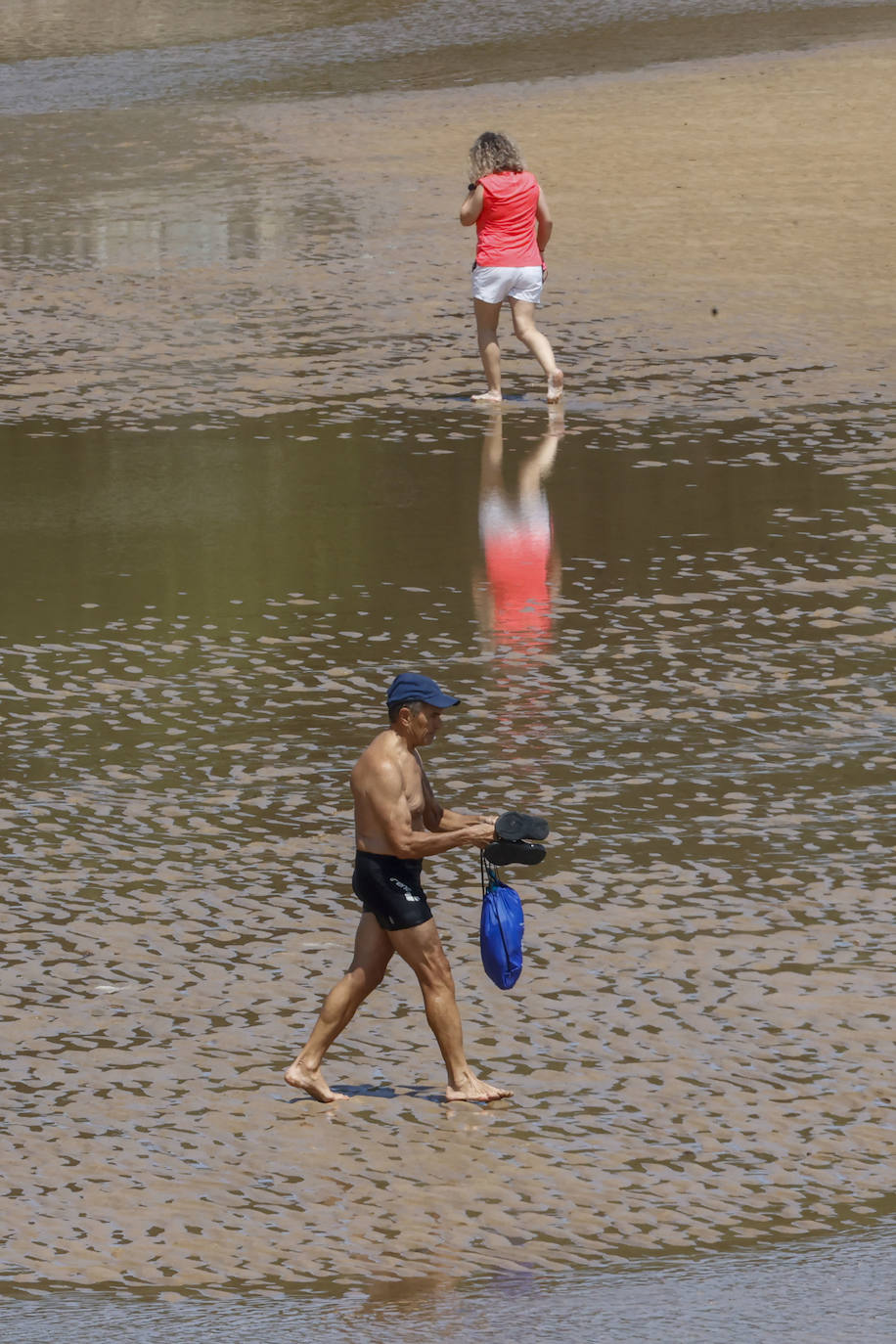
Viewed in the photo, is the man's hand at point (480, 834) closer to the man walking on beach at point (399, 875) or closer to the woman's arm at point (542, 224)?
the man walking on beach at point (399, 875)

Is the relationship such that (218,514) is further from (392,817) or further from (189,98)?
(189,98)

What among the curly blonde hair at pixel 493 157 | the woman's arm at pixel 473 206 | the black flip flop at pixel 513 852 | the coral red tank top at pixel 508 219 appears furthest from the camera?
the curly blonde hair at pixel 493 157

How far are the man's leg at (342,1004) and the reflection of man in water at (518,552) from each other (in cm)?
376

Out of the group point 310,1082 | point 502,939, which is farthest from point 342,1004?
point 502,939

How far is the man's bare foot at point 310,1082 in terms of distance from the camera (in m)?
6.47

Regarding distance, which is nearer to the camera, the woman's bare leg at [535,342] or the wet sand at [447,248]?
the woman's bare leg at [535,342]

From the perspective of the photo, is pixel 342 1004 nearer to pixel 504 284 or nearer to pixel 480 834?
pixel 480 834

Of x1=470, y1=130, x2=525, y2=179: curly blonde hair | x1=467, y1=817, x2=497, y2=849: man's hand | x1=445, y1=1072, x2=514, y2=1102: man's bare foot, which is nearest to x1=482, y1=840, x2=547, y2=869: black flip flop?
x1=467, y1=817, x2=497, y2=849: man's hand

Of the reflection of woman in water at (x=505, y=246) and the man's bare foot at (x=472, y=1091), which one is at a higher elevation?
the reflection of woman in water at (x=505, y=246)

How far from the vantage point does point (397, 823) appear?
659 centimetres

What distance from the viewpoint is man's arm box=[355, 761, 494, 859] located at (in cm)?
658

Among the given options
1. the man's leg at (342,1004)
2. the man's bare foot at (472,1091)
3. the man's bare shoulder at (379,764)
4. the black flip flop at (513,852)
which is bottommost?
the man's bare foot at (472,1091)

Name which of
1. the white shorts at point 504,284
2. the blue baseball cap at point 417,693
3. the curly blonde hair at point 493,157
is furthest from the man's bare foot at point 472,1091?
the curly blonde hair at point 493,157

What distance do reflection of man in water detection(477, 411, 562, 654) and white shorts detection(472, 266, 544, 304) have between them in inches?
42.0
